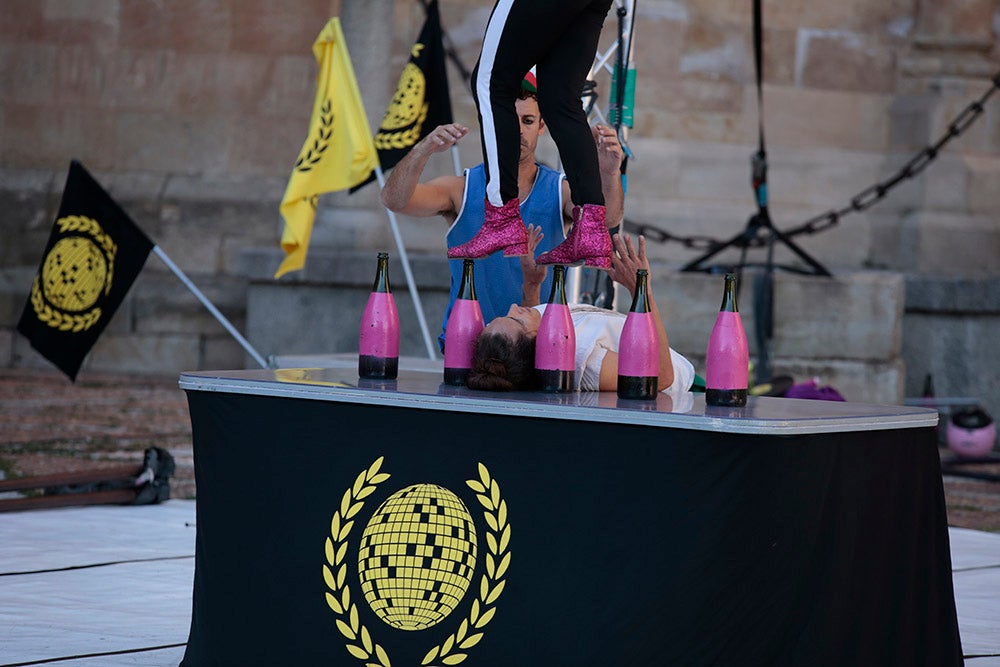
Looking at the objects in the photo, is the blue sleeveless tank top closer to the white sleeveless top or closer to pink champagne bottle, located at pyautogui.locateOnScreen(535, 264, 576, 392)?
the white sleeveless top

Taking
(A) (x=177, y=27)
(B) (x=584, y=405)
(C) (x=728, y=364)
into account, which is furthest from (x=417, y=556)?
(A) (x=177, y=27)

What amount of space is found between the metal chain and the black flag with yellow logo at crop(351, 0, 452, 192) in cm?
203

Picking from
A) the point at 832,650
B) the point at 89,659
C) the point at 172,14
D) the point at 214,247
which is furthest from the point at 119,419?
the point at 832,650

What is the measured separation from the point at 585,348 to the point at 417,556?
78 centimetres

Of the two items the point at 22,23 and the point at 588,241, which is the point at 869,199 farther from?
the point at 588,241

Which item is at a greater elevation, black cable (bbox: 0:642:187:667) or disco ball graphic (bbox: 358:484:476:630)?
disco ball graphic (bbox: 358:484:476:630)

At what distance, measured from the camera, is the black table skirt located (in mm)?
2951

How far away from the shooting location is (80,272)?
6.44 m

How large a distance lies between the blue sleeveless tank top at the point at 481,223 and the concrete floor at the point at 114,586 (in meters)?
1.26

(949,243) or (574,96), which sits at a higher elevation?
(949,243)

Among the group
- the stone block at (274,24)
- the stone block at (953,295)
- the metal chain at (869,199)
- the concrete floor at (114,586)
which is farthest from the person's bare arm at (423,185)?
the stone block at (274,24)

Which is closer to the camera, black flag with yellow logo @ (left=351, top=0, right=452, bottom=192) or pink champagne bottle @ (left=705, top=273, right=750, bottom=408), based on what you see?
pink champagne bottle @ (left=705, top=273, right=750, bottom=408)

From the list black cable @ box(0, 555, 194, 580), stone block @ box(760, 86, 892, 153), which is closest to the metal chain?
stone block @ box(760, 86, 892, 153)

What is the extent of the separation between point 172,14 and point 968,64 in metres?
5.99
